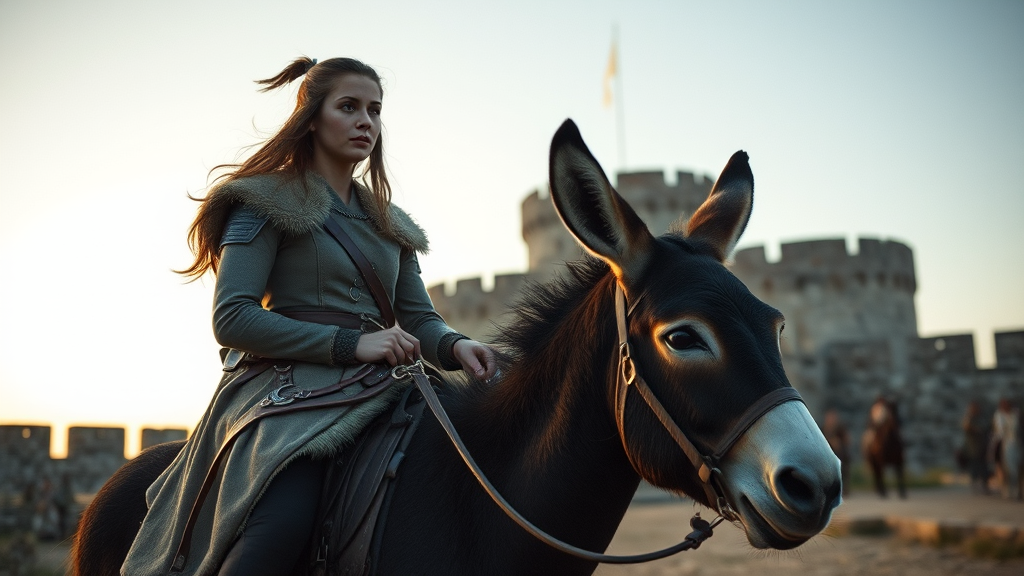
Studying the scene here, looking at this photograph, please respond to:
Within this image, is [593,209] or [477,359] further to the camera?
[477,359]

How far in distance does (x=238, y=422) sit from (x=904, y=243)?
3416 cm

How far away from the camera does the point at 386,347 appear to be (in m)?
2.13

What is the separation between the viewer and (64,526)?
39.1ft

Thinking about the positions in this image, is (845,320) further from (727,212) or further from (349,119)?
(349,119)

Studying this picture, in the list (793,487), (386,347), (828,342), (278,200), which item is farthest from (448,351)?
(828,342)

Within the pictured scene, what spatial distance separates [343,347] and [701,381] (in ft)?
3.08

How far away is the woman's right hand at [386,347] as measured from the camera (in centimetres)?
213

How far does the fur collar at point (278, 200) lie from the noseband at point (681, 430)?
94cm

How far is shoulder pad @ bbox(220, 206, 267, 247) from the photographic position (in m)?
2.18

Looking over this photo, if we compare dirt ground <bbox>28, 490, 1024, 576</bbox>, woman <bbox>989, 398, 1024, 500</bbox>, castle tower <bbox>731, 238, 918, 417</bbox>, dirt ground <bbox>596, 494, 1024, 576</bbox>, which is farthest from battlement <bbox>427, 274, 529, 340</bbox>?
dirt ground <bbox>596, 494, 1024, 576</bbox>

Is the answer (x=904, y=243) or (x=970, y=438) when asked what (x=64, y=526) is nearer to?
(x=970, y=438)

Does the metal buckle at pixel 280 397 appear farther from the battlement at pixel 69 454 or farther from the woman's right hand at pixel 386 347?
the battlement at pixel 69 454

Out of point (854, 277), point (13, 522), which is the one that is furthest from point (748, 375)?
point (854, 277)

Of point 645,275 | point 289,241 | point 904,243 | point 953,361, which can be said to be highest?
point 904,243
